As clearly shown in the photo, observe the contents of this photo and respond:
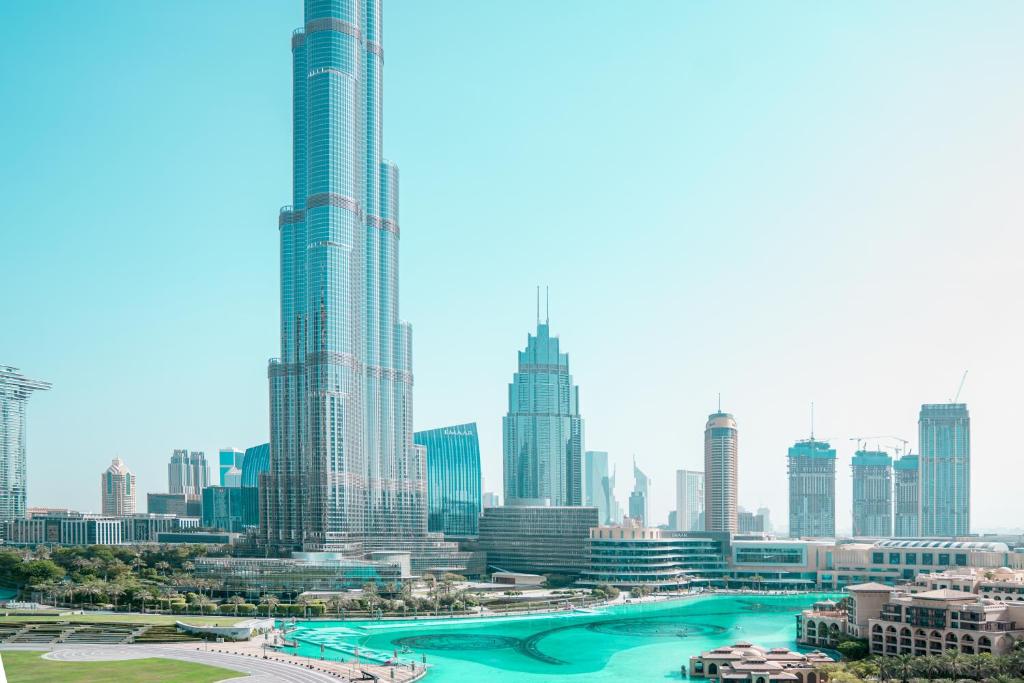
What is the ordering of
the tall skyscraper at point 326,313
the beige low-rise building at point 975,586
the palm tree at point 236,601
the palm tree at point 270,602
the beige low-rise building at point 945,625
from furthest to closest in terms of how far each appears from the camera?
the tall skyscraper at point 326,313 → the palm tree at point 236,601 → the palm tree at point 270,602 → the beige low-rise building at point 975,586 → the beige low-rise building at point 945,625

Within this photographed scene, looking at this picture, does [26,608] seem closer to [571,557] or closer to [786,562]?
[571,557]

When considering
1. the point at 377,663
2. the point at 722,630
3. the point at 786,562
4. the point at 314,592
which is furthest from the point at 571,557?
the point at 377,663

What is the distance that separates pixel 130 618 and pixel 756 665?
61170mm

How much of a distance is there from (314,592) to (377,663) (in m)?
49.7

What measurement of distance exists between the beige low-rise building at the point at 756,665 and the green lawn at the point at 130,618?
151 feet

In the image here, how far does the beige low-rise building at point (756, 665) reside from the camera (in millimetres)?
70688

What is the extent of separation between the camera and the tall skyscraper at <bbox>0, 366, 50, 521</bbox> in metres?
73.8

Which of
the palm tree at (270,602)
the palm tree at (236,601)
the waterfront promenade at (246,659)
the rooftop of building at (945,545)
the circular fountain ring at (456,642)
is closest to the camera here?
the waterfront promenade at (246,659)

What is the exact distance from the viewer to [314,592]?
425ft

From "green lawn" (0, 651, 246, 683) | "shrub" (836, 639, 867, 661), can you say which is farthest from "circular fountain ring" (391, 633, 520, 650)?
"shrub" (836, 639, 867, 661)

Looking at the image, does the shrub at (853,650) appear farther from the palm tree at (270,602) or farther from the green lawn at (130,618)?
the palm tree at (270,602)

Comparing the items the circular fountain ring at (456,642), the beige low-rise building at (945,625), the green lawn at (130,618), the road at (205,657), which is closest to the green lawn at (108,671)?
the road at (205,657)

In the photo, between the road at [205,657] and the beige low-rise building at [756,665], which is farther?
the road at [205,657]

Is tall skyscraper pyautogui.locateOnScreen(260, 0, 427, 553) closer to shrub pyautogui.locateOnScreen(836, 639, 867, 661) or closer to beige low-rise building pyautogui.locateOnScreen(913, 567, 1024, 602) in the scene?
beige low-rise building pyautogui.locateOnScreen(913, 567, 1024, 602)
